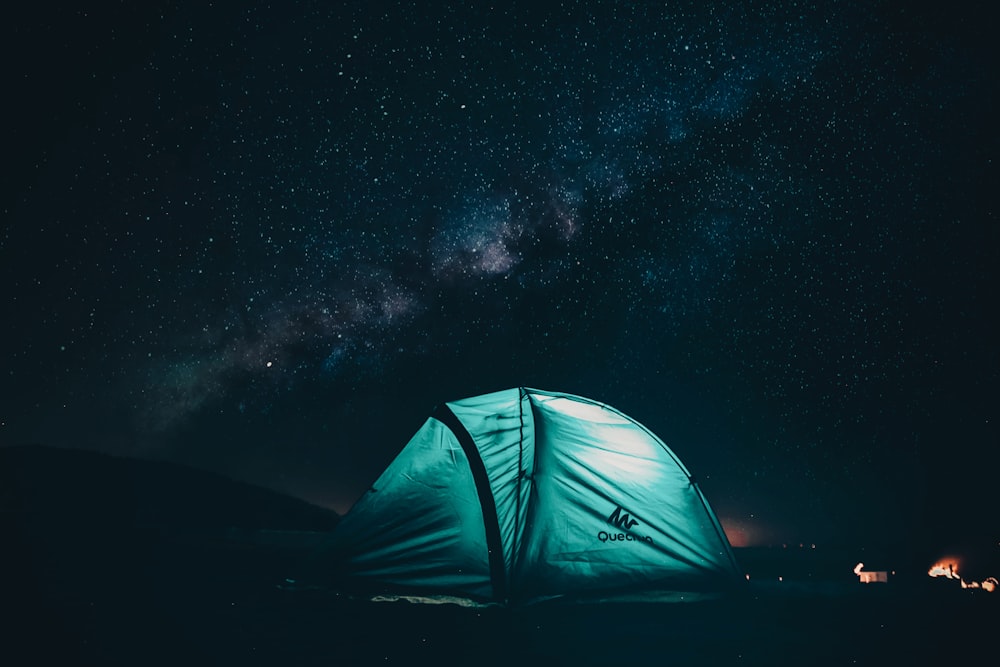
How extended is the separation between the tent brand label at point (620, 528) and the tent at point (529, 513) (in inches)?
0.5

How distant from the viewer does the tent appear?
18.9 ft

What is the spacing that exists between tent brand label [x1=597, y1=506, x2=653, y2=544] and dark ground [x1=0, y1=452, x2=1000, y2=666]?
72 centimetres

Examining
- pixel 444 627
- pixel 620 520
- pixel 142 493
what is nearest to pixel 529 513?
pixel 620 520

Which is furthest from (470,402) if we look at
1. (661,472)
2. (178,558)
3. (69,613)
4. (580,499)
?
(178,558)

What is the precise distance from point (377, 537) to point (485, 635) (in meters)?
2.47

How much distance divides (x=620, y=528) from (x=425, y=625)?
260 cm

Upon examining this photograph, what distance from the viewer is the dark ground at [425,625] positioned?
3.60 m

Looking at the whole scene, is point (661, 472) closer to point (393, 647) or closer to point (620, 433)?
point (620, 433)

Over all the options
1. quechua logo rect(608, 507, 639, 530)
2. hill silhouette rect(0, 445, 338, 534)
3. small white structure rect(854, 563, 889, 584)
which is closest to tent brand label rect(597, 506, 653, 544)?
quechua logo rect(608, 507, 639, 530)

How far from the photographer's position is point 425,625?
4551 mm

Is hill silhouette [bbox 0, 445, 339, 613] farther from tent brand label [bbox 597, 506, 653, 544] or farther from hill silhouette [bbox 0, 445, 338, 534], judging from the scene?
tent brand label [bbox 597, 506, 653, 544]

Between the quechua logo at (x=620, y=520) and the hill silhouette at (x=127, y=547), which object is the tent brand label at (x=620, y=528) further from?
the hill silhouette at (x=127, y=547)

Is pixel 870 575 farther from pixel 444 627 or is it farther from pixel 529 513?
pixel 444 627

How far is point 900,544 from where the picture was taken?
17906 mm
